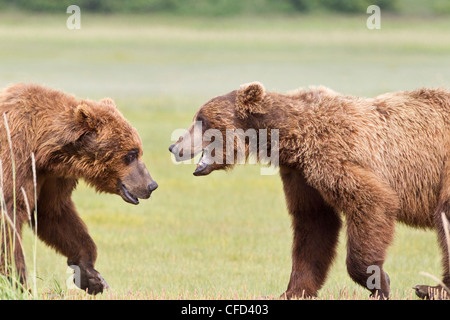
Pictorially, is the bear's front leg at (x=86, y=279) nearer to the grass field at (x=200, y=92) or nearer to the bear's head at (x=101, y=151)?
the grass field at (x=200, y=92)

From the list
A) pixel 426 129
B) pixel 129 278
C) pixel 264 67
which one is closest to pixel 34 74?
pixel 264 67

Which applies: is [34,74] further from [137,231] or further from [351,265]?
[351,265]

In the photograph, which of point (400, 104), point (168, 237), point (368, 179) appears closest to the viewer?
point (368, 179)

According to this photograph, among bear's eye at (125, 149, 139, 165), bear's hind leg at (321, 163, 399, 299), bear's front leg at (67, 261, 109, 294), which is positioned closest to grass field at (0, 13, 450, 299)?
bear's front leg at (67, 261, 109, 294)

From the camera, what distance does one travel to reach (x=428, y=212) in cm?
795

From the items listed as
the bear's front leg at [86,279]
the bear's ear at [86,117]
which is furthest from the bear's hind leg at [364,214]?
the bear's front leg at [86,279]

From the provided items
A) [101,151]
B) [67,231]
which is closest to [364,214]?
[101,151]

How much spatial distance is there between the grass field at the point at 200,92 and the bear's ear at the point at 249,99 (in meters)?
1.67

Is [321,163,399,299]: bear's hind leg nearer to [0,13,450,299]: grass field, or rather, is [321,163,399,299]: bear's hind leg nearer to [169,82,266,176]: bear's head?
[0,13,450,299]: grass field

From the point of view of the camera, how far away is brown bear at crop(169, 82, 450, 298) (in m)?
7.53

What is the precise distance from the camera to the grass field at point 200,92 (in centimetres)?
987

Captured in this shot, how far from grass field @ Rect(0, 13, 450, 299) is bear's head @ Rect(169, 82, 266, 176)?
4.14 ft

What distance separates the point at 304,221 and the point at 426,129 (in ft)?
4.55

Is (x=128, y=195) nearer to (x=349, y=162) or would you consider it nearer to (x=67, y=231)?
(x=67, y=231)
